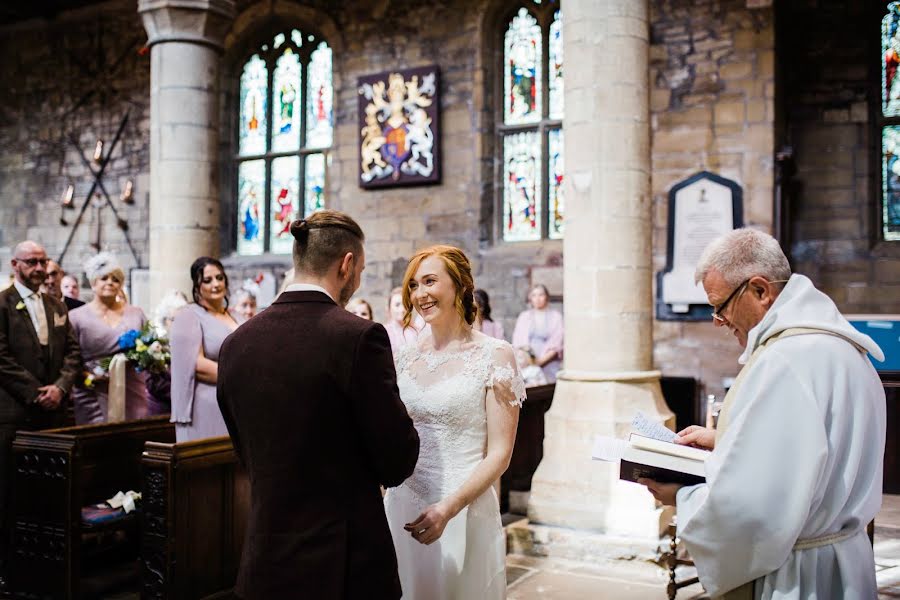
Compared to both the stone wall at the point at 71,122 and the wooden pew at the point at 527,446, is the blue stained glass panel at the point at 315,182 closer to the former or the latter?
the stone wall at the point at 71,122

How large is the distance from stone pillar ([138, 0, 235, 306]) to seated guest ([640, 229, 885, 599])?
618 cm

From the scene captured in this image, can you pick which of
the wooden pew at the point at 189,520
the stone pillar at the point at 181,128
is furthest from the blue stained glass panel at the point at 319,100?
the wooden pew at the point at 189,520

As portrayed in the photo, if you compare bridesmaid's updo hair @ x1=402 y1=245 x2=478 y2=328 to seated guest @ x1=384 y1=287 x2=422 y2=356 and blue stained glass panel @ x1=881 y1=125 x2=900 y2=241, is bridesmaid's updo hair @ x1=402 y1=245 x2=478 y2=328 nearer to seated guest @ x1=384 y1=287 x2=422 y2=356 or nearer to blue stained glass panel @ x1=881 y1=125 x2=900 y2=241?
seated guest @ x1=384 y1=287 x2=422 y2=356

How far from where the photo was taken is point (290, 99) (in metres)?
10.2

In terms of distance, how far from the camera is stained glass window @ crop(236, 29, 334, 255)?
392 inches

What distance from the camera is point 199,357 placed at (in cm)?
401

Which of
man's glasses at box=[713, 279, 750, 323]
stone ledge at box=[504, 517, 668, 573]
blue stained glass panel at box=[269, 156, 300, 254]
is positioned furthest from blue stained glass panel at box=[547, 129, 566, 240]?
man's glasses at box=[713, 279, 750, 323]

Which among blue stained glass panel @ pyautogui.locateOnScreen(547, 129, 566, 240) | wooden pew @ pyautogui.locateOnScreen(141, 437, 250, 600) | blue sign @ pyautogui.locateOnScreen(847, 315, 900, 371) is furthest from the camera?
blue stained glass panel @ pyautogui.locateOnScreen(547, 129, 566, 240)

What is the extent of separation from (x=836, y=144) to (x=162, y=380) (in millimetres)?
6158

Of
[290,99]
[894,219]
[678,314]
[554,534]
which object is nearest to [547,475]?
[554,534]

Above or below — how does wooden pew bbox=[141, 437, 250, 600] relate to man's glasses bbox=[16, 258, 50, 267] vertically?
below

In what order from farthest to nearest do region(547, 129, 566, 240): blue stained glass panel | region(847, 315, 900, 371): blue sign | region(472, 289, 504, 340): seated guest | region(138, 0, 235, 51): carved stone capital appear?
region(547, 129, 566, 240): blue stained glass panel
region(138, 0, 235, 51): carved stone capital
region(472, 289, 504, 340): seated guest
region(847, 315, 900, 371): blue sign

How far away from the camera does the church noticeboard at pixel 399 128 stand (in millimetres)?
8930

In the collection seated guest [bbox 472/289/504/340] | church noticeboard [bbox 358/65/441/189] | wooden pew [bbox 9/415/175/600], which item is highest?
church noticeboard [bbox 358/65/441/189]
